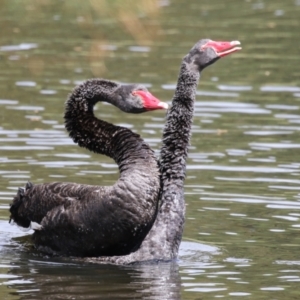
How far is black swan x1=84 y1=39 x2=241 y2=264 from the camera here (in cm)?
994

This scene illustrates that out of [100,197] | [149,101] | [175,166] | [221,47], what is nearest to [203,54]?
[221,47]

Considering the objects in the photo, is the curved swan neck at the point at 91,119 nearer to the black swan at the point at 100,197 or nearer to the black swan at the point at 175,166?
the black swan at the point at 100,197

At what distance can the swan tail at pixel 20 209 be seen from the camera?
10.6 metres

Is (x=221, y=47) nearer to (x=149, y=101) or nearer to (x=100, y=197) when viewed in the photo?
(x=149, y=101)

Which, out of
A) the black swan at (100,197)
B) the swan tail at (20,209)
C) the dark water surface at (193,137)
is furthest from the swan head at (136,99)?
the swan tail at (20,209)

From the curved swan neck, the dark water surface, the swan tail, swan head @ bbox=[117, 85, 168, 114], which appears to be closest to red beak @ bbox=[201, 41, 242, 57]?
the dark water surface

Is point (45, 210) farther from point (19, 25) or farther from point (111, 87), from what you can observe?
point (19, 25)

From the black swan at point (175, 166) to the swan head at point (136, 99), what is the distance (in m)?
0.41

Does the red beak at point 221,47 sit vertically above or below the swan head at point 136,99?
above

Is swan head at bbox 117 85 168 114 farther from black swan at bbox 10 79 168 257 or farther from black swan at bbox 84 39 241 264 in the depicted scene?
black swan at bbox 84 39 241 264

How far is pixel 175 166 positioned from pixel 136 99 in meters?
0.77

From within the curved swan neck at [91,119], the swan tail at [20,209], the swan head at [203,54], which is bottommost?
the swan tail at [20,209]

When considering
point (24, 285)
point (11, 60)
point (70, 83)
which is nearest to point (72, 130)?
point (24, 285)

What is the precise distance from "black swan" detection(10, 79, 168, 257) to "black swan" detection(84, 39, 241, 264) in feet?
0.44
